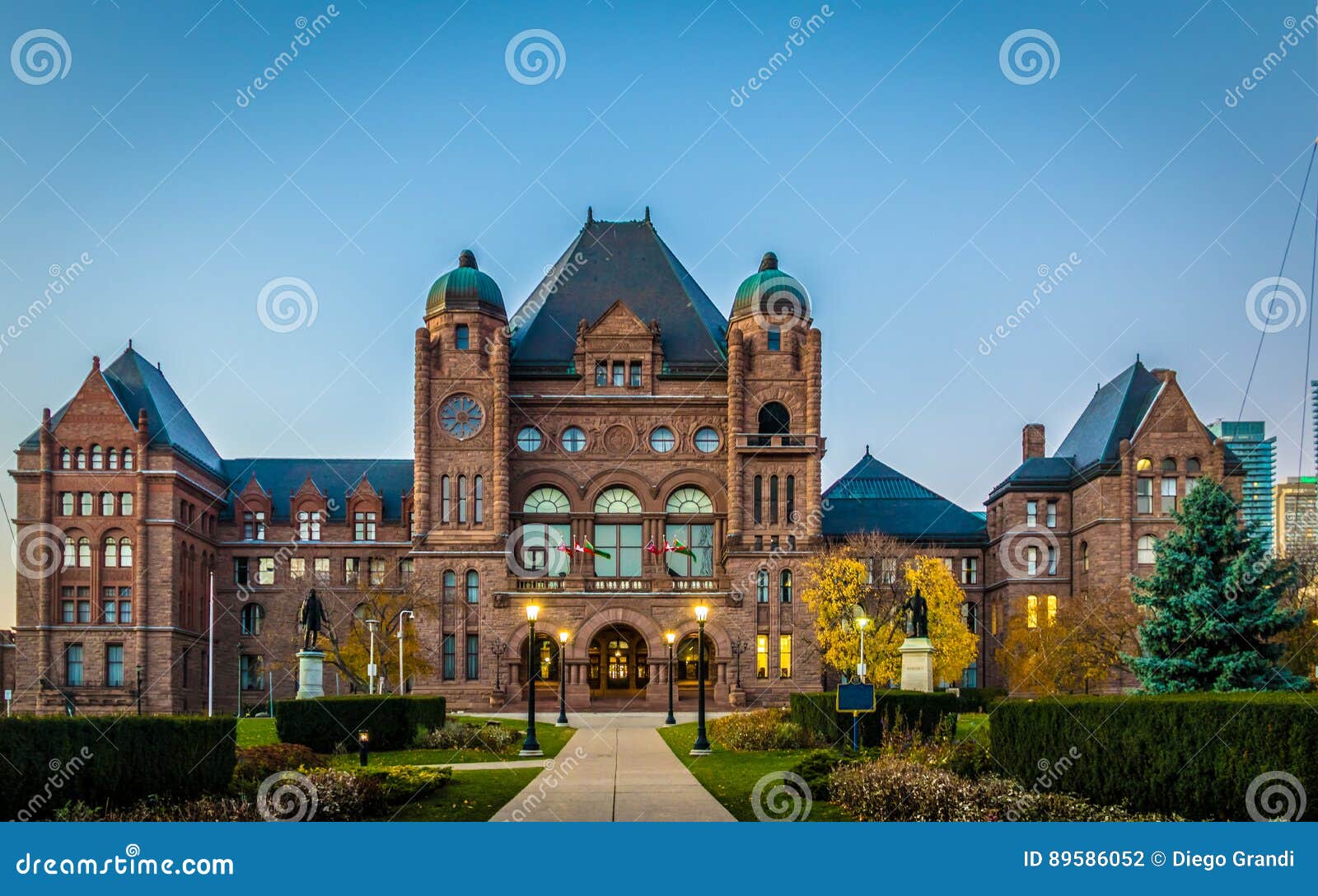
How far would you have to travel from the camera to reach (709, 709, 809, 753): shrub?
3541 centimetres

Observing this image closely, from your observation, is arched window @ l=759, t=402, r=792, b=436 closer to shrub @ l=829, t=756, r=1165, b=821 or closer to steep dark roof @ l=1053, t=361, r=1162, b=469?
steep dark roof @ l=1053, t=361, r=1162, b=469

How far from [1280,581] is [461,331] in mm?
50021

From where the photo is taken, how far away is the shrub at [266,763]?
24344 millimetres

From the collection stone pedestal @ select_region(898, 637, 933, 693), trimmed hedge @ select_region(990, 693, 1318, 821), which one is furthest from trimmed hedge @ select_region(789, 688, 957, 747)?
trimmed hedge @ select_region(990, 693, 1318, 821)

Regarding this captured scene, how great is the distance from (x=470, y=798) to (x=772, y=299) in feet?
171

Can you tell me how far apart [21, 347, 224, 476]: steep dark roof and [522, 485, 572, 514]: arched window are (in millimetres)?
20252

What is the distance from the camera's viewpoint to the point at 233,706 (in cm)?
7944

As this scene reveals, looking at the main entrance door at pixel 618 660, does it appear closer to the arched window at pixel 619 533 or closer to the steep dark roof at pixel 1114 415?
the arched window at pixel 619 533

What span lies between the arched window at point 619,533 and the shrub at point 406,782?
158ft

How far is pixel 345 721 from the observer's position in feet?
115

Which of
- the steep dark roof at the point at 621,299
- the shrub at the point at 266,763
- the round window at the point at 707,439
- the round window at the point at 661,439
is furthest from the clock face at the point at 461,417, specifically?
the shrub at the point at 266,763

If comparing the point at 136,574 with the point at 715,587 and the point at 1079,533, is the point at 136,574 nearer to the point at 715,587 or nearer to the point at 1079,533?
the point at 715,587
